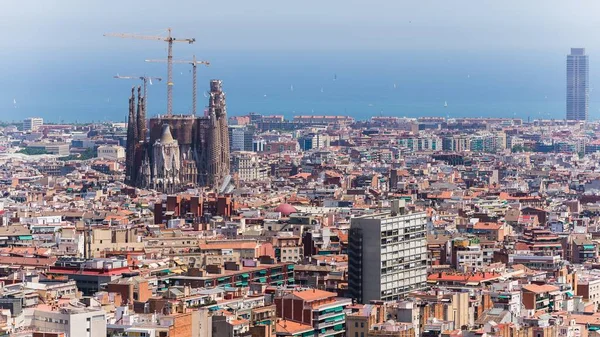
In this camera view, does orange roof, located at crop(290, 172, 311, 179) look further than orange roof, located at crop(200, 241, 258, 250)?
Yes

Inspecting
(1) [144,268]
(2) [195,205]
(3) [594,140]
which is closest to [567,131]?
(3) [594,140]

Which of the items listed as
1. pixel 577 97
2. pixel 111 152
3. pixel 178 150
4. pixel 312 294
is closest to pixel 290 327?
pixel 312 294

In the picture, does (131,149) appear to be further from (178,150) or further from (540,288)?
(540,288)

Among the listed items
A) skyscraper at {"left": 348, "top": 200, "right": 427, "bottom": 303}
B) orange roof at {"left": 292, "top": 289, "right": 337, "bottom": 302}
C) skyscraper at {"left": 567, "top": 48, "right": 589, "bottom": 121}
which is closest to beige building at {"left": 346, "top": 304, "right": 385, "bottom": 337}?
orange roof at {"left": 292, "top": 289, "right": 337, "bottom": 302}

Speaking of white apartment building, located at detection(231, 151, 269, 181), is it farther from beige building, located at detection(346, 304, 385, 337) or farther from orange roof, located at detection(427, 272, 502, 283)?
beige building, located at detection(346, 304, 385, 337)

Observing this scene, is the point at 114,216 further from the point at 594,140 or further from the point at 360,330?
the point at 594,140

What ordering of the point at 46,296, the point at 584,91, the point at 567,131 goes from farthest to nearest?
the point at 584,91 < the point at 567,131 < the point at 46,296
